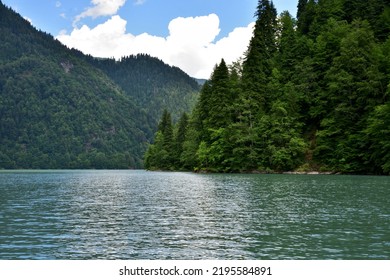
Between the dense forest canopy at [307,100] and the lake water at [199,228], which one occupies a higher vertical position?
the dense forest canopy at [307,100]

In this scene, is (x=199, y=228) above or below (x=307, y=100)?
below

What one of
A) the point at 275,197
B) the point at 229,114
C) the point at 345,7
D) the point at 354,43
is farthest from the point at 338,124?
the point at 275,197

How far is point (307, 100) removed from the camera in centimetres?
9144

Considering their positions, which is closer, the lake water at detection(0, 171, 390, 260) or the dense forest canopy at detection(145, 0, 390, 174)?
the lake water at detection(0, 171, 390, 260)

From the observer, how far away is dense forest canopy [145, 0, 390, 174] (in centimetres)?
7806

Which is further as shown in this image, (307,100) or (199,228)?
(307,100)

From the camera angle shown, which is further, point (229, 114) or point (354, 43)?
point (229, 114)

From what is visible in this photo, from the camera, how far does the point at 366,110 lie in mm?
80000

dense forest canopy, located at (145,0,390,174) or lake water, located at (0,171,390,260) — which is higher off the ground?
dense forest canopy, located at (145,0,390,174)

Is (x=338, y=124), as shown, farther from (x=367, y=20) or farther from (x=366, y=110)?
(x=367, y=20)

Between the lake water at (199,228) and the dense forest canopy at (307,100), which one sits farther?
the dense forest canopy at (307,100)

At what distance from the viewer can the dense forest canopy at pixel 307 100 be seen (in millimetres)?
78062

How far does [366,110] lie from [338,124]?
547 cm
